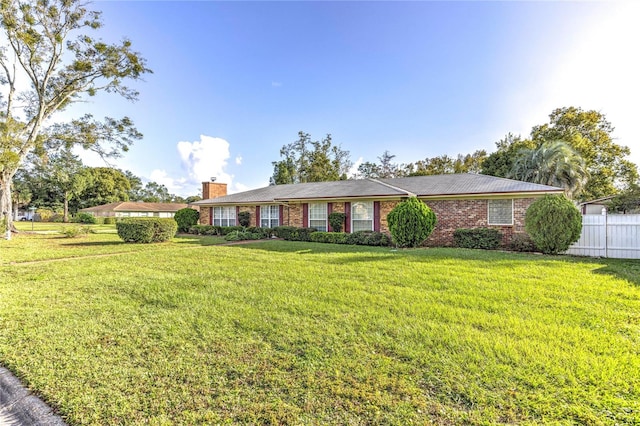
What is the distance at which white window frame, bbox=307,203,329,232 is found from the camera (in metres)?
17.2

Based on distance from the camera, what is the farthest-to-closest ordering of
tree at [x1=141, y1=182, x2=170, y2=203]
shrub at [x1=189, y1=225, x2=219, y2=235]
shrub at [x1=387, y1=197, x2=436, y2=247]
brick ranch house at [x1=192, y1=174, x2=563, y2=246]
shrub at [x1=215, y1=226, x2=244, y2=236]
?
tree at [x1=141, y1=182, x2=170, y2=203], shrub at [x1=189, y1=225, x2=219, y2=235], shrub at [x1=215, y1=226, x2=244, y2=236], brick ranch house at [x1=192, y1=174, x2=563, y2=246], shrub at [x1=387, y1=197, x2=436, y2=247]

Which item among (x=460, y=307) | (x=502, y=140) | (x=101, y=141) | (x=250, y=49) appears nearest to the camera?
(x=460, y=307)

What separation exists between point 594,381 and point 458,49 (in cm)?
1420

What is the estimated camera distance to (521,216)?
12984mm

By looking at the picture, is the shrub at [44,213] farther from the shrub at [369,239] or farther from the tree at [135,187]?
the shrub at [369,239]

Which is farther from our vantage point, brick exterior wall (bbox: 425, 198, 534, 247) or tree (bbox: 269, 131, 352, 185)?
tree (bbox: 269, 131, 352, 185)

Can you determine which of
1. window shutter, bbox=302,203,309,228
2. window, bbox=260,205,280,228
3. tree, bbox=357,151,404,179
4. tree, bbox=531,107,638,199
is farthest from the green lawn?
tree, bbox=357,151,404,179

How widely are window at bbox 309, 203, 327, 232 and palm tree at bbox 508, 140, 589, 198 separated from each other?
54.3 ft

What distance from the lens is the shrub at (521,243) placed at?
11.9 metres

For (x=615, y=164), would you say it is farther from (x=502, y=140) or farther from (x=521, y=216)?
(x=521, y=216)

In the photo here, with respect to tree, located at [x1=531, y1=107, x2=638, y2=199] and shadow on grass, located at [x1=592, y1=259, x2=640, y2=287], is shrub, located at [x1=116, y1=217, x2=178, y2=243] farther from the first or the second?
tree, located at [x1=531, y1=107, x2=638, y2=199]

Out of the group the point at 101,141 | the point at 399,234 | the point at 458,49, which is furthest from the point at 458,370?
the point at 101,141

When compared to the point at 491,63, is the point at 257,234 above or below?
below

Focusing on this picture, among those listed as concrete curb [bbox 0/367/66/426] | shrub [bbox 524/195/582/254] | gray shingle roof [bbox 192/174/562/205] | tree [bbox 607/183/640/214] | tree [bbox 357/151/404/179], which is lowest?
concrete curb [bbox 0/367/66/426]
